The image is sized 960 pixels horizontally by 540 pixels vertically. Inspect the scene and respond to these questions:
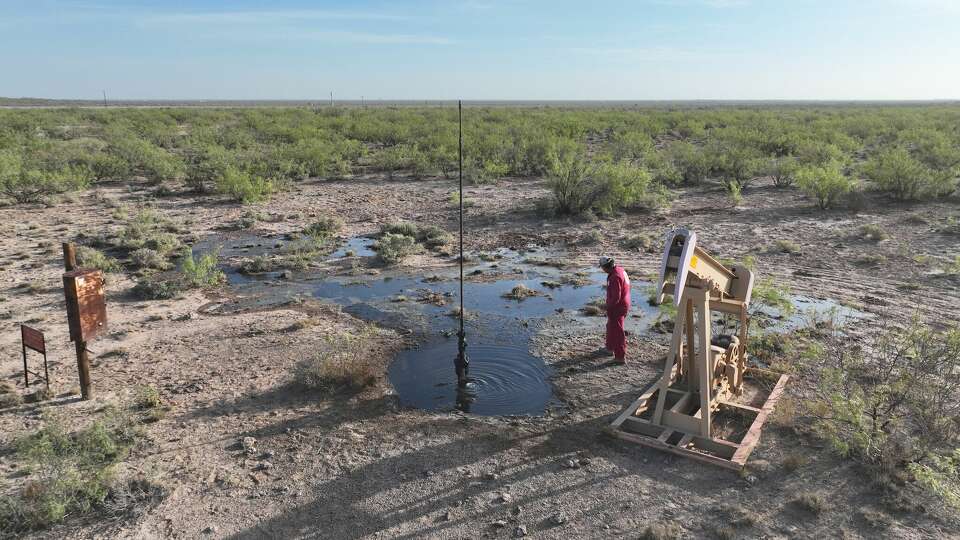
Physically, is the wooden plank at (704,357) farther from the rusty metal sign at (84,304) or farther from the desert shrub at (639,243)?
the desert shrub at (639,243)

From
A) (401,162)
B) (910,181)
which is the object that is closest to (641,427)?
(910,181)

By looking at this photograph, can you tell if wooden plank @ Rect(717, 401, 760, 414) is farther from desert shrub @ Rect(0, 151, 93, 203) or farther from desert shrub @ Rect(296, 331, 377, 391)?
desert shrub @ Rect(0, 151, 93, 203)

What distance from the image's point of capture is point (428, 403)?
23.1 feet

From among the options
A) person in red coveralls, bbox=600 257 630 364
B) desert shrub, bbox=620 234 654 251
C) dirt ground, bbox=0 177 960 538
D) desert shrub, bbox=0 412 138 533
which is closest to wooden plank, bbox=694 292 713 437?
dirt ground, bbox=0 177 960 538

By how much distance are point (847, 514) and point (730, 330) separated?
4316mm

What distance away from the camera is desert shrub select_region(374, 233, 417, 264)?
42.8ft

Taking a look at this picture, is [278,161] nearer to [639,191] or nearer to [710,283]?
A: [639,191]

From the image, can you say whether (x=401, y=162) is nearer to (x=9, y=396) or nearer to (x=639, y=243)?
(x=639, y=243)

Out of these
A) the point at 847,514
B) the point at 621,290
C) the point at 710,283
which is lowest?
the point at 847,514

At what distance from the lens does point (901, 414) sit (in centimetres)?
634

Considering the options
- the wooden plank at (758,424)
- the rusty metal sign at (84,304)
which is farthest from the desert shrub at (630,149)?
the rusty metal sign at (84,304)

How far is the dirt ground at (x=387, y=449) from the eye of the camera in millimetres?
4930

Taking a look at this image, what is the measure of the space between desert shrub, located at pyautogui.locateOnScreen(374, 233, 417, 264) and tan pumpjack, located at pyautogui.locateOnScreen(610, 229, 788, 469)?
7.31 m

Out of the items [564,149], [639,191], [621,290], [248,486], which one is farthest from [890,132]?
[248,486]
